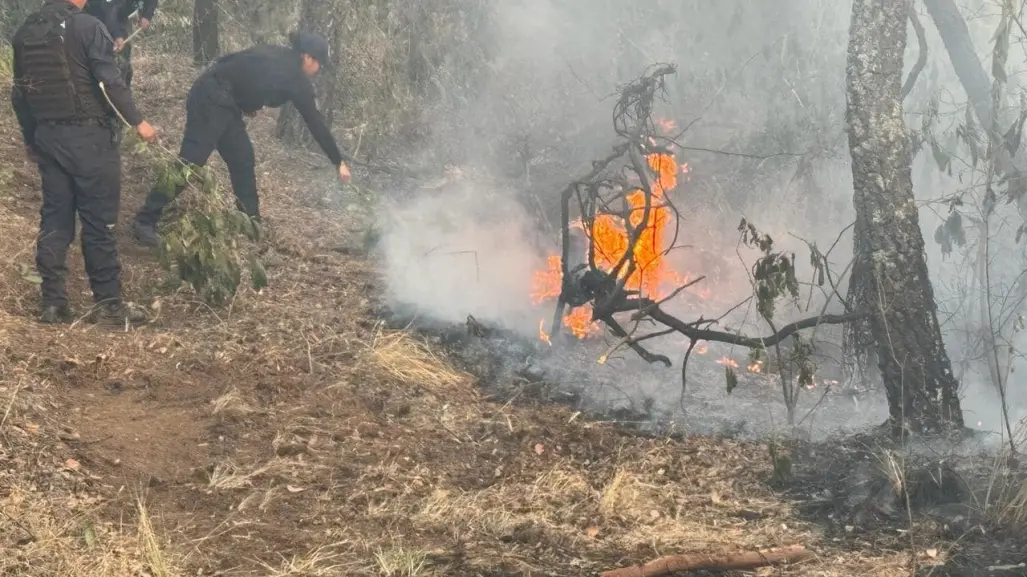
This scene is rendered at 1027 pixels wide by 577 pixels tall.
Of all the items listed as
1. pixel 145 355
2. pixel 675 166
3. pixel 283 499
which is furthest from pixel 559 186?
pixel 283 499

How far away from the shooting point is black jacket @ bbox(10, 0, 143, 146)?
16.3 ft

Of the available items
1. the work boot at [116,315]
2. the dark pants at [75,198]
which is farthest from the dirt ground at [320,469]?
the dark pants at [75,198]

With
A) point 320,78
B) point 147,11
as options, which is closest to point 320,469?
point 147,11

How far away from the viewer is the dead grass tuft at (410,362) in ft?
17.7

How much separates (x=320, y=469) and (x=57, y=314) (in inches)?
84.0

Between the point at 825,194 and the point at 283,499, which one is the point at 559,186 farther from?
the point at 283,499

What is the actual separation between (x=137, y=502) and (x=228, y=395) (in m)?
1.03

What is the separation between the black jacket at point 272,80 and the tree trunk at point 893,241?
3609 mm

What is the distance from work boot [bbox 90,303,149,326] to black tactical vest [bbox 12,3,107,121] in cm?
111

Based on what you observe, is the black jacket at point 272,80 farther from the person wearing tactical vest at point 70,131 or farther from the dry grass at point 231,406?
the dry grass at point 231,406

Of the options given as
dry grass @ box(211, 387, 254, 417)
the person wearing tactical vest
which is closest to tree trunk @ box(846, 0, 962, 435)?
dry grass @ box(211, 387, 254, 417)

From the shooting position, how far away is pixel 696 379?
256 inches

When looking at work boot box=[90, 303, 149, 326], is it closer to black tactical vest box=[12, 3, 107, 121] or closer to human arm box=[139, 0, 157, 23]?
black tactical vest box=[12, 3, 107, 121]

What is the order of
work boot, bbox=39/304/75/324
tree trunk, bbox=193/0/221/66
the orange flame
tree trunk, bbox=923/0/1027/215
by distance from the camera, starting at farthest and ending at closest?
tree trunk, bbox=193/0/221/66 → tree trunk, bbox=923/0/1027/215 → the orange flame → work boot, bbox=39/304/75/324
